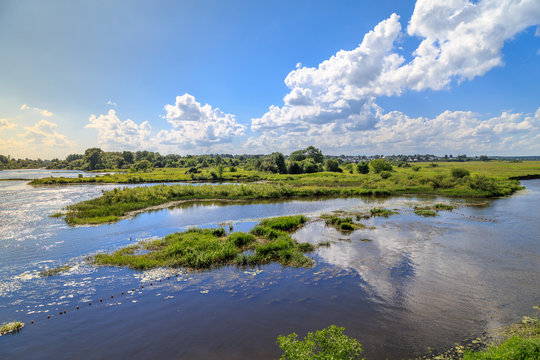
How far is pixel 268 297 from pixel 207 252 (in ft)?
22.4

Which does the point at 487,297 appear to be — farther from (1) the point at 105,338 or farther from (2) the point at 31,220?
(2) the point at 31,220

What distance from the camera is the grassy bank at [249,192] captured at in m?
34.2

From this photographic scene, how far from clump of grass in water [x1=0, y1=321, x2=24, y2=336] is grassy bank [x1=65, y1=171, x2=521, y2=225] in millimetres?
19592

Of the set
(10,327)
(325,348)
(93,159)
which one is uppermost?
(93,159)

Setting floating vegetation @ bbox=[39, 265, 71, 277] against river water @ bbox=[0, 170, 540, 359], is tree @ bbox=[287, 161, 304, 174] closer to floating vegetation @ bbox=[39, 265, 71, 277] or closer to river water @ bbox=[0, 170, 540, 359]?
river water @ bbox=[0, 170, 540, 359]

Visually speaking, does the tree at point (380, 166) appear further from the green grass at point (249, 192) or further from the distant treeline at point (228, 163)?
the green grass at point (249, 192)

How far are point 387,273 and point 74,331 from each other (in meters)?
17.3

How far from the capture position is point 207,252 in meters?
18.9

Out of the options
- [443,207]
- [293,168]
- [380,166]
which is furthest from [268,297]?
[380,166]

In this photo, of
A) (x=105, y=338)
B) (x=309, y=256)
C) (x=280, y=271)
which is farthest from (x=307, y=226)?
(x=105, y=338)

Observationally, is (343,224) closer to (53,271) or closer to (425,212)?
(425,212)

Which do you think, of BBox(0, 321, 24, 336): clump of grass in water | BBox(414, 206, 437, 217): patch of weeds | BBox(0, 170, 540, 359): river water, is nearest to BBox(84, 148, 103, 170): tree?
BBox(0, 170, 540, 359): river water

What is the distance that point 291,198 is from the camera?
161 feet

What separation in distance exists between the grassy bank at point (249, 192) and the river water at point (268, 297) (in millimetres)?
8945
